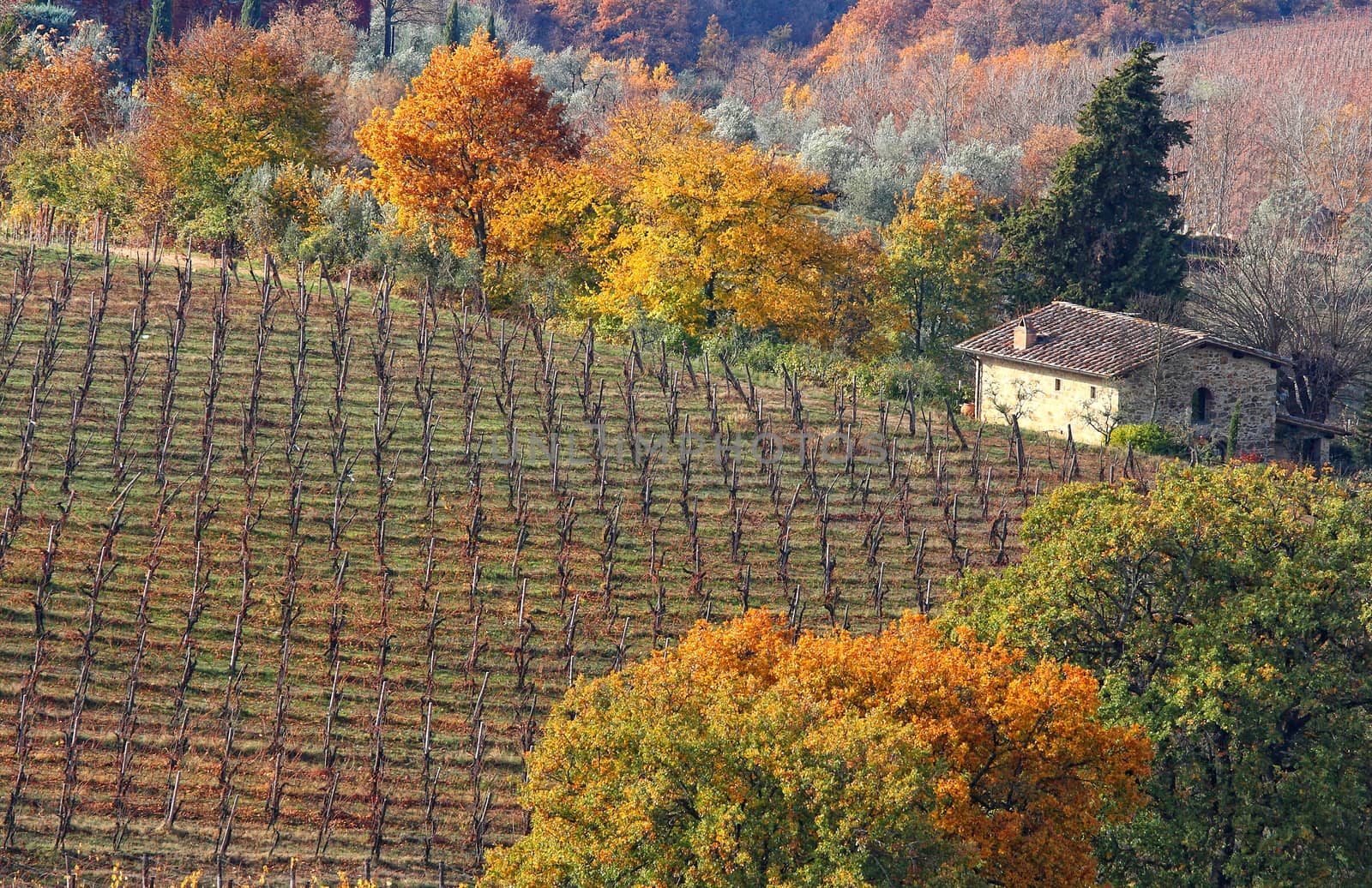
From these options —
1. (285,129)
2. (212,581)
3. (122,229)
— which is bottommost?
(212,581)

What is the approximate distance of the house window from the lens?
4984cm

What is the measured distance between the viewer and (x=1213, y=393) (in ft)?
164

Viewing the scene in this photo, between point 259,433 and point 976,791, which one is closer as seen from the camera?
point 976,791

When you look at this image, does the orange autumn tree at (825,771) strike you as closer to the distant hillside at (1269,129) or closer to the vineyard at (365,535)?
the vineyard at (365,535)

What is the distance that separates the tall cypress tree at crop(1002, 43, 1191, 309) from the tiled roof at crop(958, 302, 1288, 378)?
6.33 metres

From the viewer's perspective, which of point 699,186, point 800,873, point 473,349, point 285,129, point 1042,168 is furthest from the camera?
point 1042,168

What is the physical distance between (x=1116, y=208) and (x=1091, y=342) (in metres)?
10.5

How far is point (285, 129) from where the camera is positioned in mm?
59750

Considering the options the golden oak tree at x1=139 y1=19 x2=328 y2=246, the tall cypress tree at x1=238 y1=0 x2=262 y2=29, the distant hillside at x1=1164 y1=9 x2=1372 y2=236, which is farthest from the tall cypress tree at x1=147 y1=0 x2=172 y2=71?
the distant hillside at x1=1164 y1=9 x2=1372 y2=236

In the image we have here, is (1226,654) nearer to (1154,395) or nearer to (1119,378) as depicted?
(1119,378)

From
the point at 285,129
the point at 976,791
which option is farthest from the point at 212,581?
the point at 285,129

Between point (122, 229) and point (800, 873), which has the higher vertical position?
point (122, 229)

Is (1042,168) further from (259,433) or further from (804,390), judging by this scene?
(259,433)

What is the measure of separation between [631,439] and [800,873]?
2100cm
